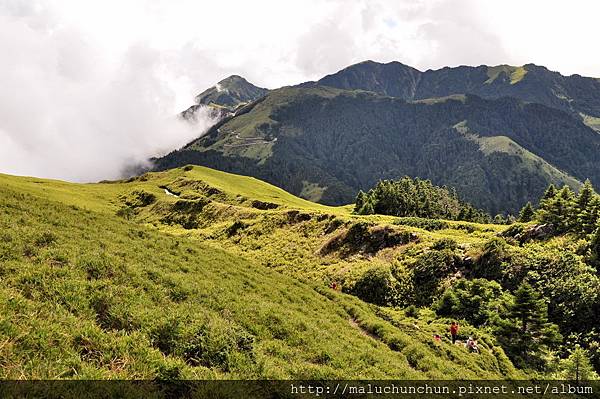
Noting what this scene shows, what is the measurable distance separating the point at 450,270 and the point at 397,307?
25.1ft

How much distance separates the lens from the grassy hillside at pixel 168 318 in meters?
10.1

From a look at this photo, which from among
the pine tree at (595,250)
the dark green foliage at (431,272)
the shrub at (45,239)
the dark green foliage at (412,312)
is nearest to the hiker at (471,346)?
the dark green foliage at (412,312)

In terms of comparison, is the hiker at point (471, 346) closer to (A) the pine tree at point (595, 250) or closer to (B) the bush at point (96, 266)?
(A) the pine tree at point (595, 250)

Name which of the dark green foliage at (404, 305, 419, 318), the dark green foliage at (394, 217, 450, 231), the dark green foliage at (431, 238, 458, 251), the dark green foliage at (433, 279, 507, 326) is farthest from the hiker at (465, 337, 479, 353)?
the dark green foliage at (394, 217, 450, 231)

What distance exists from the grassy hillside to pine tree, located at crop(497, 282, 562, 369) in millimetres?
2755

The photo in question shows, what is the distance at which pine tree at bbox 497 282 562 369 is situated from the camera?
2850 centimetres

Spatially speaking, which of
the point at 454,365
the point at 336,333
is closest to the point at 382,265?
the point at 454,365

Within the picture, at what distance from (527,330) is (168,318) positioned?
29.3m

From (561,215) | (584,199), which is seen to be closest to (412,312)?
(561,215)

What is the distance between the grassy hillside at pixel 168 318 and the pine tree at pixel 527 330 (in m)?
2.76

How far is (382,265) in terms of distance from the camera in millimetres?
45719

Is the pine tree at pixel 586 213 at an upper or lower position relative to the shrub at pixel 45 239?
upper

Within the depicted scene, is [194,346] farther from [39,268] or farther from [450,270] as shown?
[450,270]

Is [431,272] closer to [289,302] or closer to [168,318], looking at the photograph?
[289,302]
